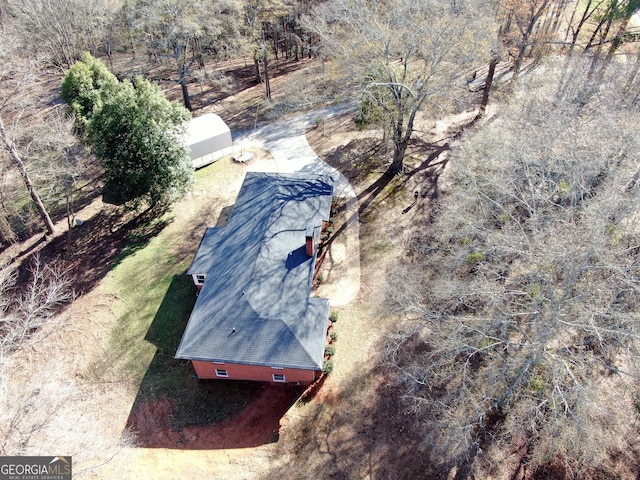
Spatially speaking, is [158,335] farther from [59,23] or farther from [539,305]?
[59,23]

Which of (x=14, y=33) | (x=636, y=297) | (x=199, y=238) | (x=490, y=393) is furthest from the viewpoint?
(x=14, y=33)

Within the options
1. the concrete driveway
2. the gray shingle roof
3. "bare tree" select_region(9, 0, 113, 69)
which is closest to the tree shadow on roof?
the gray shingle roof

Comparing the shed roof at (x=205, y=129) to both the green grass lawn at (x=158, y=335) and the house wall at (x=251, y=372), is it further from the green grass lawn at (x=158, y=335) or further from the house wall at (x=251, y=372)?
the house wall at (x=251, y=372)

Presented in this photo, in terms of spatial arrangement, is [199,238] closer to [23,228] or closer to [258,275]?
[258,275]

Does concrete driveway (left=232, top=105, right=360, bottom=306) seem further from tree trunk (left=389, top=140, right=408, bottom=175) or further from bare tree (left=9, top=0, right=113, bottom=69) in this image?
bare tree (left=9, top=0, right=113, bottom=69)

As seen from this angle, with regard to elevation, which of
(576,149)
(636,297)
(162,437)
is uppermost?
(576,149)

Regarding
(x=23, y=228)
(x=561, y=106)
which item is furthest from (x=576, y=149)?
(x=23, y=228)
